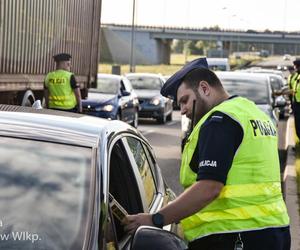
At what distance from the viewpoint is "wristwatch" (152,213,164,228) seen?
3.46m

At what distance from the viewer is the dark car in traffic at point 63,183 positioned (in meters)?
3.06

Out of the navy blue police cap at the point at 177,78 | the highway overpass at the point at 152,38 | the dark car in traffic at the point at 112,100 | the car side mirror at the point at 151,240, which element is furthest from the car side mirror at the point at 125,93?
the highway overpass at the point at 152,38

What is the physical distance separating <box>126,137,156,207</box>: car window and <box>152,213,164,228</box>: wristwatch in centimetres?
62

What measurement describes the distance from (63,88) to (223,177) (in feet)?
29.0

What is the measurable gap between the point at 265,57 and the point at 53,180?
6846 inches

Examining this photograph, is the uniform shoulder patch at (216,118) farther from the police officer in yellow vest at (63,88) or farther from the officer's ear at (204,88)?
the police officer in yellow vest at (63,88)

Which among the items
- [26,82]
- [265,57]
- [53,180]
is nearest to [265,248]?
[53,180]

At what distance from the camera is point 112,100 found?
1781 cm

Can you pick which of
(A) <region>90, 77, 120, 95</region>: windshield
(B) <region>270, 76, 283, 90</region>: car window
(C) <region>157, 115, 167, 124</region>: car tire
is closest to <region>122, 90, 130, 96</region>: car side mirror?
(A) <region>90, 77, 120, 95</region>: windshield

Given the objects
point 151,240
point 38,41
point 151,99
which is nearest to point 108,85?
point 151,99

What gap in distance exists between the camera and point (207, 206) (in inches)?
143

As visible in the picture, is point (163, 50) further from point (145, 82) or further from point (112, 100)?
point (112, 100)

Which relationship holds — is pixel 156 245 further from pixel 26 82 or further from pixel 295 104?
pixel 295 104

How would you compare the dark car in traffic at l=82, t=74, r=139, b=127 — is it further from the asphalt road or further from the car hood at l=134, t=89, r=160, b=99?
the car hood at l=134, t=89, r=160, b=99
